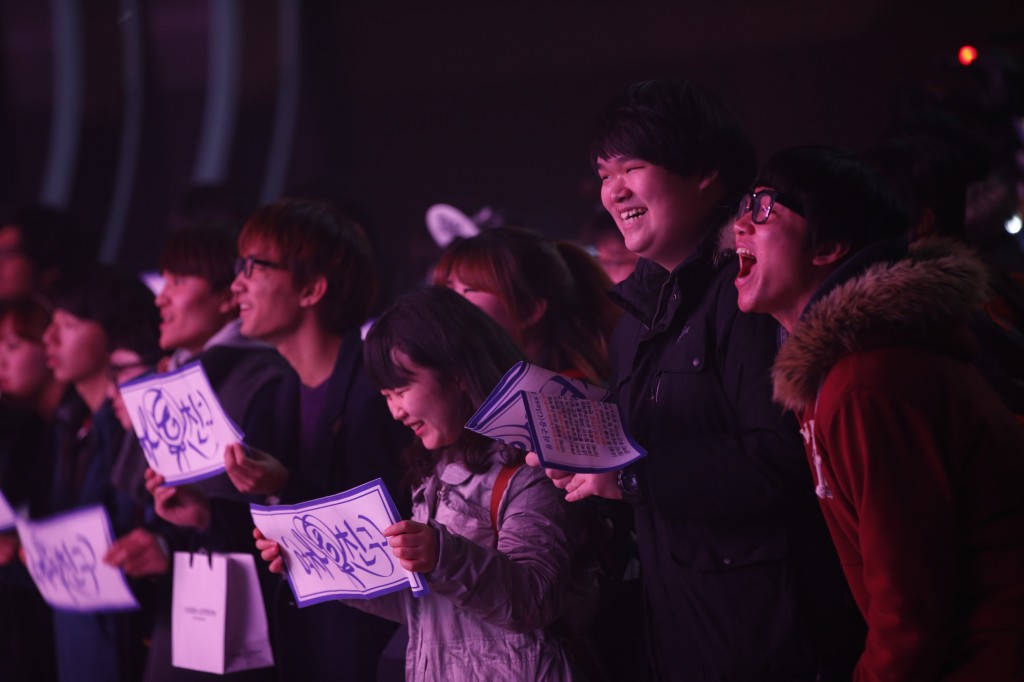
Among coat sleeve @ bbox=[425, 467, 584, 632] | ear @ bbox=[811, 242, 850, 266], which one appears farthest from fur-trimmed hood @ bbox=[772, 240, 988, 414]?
coat sleeve @ bbox=[425, 467, 584, 632]

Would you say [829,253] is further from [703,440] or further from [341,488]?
[341,488]

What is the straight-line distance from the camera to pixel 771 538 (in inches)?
70.2

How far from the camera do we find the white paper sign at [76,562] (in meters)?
2.95

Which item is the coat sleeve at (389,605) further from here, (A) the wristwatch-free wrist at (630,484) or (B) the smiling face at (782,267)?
(B) the smiling face at (782,267)

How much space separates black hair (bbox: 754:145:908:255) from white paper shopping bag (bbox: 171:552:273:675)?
1584mm

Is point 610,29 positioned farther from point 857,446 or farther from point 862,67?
point 857,446

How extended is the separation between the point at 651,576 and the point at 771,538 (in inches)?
11.4

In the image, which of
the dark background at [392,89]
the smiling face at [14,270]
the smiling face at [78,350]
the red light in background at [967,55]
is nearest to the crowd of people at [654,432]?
the smiling face at [78,350]

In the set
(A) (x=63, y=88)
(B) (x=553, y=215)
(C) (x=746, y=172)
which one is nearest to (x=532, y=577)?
(C) (x=746, y=172)

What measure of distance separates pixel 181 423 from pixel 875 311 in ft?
5.61

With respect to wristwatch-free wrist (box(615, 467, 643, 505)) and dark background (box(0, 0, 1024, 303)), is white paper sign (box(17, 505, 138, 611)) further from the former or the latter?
dark background (box(0, 0, 1024, 303))

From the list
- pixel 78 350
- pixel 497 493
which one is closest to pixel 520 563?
pixel 497 493

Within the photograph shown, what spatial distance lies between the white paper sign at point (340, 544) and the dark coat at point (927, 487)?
812 mm

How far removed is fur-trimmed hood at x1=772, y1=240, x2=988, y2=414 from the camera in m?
1.52
